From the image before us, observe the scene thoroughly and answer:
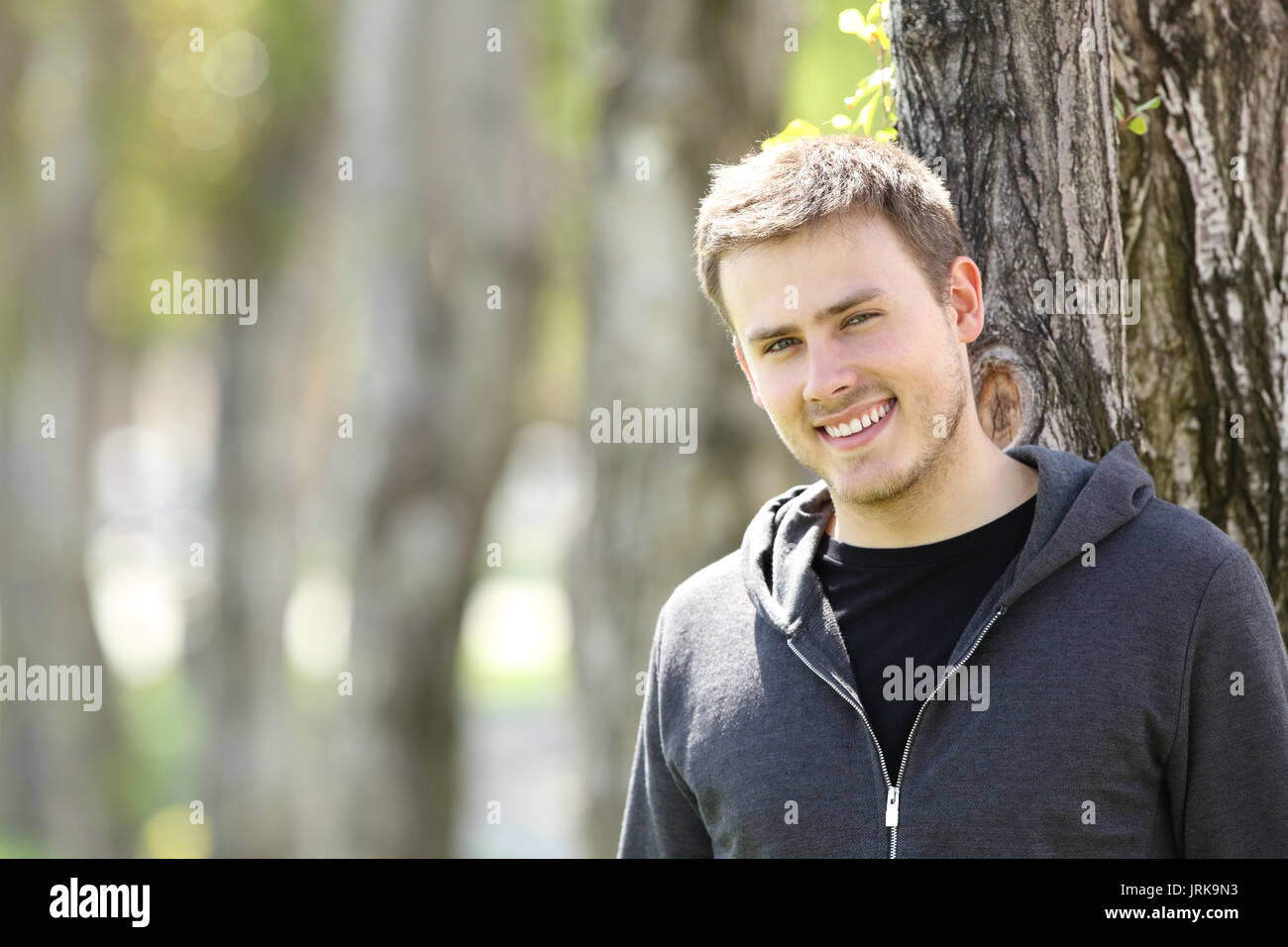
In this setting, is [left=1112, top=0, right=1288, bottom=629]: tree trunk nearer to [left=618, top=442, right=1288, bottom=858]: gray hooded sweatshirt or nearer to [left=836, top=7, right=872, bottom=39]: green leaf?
[left=836, top=7, right=872, bottom=39]: green leaf

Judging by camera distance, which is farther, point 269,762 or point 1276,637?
point 269,762

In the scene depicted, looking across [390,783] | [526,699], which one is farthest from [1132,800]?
[526,699]

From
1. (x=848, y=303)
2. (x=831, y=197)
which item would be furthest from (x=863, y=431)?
(x=831, y=197)

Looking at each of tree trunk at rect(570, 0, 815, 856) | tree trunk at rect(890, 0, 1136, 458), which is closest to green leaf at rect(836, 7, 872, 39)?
tree trunk at rect(890, 0, 1136, 458)

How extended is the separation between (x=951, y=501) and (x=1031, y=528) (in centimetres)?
19

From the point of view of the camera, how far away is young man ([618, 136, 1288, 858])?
2.95 metres

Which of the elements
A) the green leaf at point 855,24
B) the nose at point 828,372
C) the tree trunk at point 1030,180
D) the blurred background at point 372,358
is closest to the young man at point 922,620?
the nose at point 828,372

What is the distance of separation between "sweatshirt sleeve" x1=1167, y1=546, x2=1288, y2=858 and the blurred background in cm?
459

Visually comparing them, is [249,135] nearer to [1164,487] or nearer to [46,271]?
[46,271]

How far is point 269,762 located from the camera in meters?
15.2

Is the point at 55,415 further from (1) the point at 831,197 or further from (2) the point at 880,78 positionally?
(1) the point at 831,197

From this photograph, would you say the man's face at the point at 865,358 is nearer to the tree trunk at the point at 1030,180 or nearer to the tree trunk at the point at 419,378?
the tree trunk at the point at 1030,180

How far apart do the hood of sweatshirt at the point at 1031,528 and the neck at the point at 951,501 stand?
88mm
